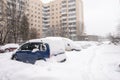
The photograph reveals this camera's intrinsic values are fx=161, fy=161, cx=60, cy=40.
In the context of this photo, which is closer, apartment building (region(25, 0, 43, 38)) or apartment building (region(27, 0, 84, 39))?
apartment building (region(27, 0, 84, 39))

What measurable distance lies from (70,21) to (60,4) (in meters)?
13.7

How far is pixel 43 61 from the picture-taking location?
8.27 m

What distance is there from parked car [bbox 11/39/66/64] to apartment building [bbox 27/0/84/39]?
67564mm

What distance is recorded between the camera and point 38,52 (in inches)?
338

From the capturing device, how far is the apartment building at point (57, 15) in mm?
83938

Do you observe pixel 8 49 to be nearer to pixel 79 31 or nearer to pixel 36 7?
pixel 79 31

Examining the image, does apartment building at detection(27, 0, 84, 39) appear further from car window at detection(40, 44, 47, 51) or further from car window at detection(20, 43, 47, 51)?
car window at detection(40, 44, 47, 51)

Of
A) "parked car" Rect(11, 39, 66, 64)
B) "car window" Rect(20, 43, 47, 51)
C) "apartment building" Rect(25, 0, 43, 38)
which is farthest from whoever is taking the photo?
"apartment building" Rect(25, 0, 43, 38)

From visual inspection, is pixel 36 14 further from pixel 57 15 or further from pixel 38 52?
pixel 38 52

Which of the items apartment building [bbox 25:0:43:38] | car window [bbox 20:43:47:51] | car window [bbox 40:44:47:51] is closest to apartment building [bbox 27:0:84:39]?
apartment building [bbox 25:0:43:38]

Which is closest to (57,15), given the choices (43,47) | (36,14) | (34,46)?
(36,14)

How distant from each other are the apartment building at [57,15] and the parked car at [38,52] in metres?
67.6

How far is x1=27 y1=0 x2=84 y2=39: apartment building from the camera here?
8394 centimetres

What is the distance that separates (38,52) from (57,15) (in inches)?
3441
